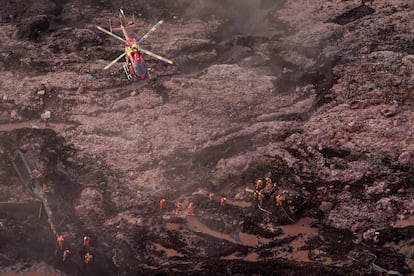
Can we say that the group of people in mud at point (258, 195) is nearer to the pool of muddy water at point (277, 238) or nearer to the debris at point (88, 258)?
the pool of muddy water at point (277, 238)

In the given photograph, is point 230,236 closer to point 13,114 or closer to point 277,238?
point 277,238

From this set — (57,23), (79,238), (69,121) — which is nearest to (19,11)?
(57,23)

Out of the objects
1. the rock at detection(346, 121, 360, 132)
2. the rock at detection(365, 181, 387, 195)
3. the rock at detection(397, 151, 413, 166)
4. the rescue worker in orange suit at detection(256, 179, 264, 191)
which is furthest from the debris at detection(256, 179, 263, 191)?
the rock at detection(397, 151, 413, 166)

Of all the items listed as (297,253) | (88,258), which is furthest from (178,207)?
(297,253)

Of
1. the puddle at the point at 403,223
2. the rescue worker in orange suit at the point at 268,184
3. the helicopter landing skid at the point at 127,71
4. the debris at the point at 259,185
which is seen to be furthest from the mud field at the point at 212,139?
the helicopter landing skid at the point at 127,71

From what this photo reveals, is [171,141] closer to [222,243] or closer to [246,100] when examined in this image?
[246,100]

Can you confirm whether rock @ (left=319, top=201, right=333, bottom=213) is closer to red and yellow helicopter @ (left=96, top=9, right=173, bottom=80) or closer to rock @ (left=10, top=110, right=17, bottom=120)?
red and yellow helicopter @ (left=96, top=9, right=173, bottom=80)

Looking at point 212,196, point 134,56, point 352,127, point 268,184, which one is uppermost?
point 134,56
